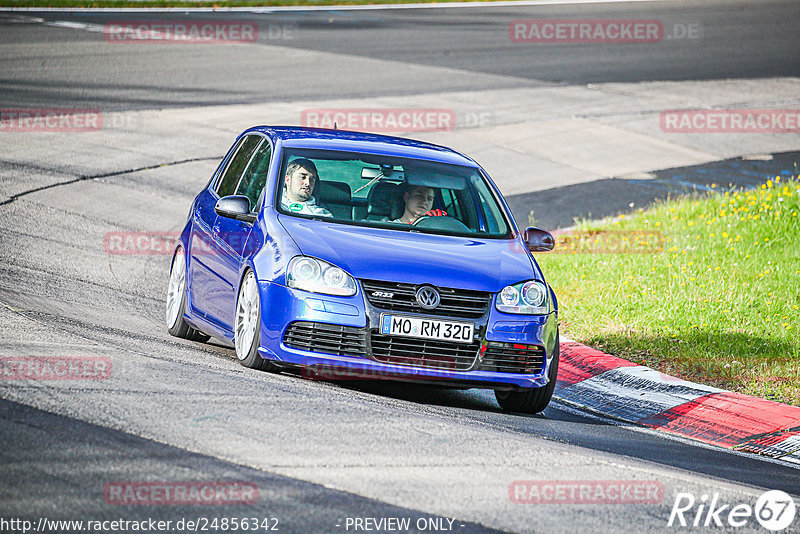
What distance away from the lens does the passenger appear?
316 inches

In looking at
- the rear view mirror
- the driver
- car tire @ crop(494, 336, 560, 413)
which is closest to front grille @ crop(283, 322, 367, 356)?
car tire @ crop(494, 336, 560, 413)

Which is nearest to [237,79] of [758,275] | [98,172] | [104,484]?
[98,172]

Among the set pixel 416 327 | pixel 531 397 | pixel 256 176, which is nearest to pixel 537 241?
pixel 531 397

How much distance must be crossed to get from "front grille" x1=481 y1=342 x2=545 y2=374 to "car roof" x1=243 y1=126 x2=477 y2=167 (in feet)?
6.39

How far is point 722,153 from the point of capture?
20.1 m

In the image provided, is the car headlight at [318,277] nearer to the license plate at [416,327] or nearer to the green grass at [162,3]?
the license plate at [416,327]

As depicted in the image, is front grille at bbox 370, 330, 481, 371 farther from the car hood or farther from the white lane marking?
the white lane marking

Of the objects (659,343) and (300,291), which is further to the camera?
(659,343)

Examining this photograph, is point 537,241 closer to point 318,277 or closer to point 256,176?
point 318,277

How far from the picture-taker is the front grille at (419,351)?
23.2ft

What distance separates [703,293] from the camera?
10.9 meters

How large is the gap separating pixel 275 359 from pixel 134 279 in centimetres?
445

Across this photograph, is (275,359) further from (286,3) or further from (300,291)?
(286,3)

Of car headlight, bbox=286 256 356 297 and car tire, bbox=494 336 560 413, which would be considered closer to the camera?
car headlight, bbox=286 256 356 297
